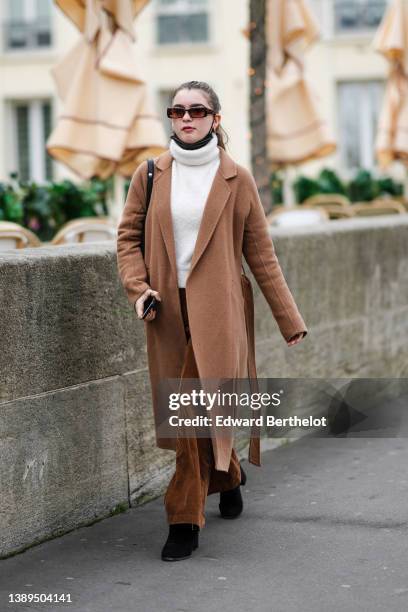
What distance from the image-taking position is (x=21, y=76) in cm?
3419

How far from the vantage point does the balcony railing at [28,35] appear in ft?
113

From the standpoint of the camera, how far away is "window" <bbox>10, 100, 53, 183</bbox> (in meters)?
34.2

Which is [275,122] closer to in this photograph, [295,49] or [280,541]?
[295,49]

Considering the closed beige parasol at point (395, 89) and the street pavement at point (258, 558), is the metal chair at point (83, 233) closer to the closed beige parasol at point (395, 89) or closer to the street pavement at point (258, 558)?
the street pavement at point (258, 558)

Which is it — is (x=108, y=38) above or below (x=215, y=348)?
above

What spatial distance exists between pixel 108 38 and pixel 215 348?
6.75 m

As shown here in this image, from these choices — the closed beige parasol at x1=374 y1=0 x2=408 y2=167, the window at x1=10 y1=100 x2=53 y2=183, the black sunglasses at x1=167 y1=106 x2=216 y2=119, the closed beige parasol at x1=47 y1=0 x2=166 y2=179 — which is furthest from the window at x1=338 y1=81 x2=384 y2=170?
the black sunglasses at x1=167 y1=106 x2=216 y2=119

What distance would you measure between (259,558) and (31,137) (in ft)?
99.3

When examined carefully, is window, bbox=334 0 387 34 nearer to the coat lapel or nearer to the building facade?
the building facade

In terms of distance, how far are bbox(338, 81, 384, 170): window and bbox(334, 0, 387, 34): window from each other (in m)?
1.40

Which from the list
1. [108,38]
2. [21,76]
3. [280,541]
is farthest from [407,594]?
[21,76]

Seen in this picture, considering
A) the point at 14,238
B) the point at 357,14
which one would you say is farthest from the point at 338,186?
the point at 357,14

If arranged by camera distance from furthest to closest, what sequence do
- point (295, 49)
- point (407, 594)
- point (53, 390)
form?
1. point (295, 49)
2. point (53, 390)
3. point (407, 594)

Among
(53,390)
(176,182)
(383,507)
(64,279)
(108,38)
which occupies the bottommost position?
(383,507)
